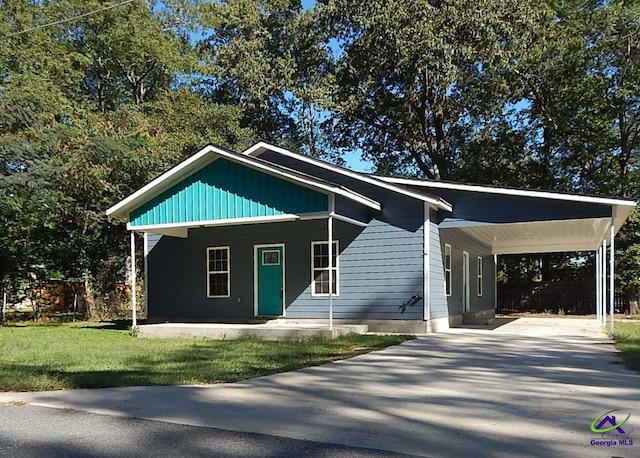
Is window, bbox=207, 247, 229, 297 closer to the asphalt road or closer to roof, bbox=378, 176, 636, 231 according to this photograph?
roof, bbox=378, 176, 636, 231

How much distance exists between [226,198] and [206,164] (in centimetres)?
98

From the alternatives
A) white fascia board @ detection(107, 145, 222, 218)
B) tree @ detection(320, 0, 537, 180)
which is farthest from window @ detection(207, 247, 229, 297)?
tree @ detection(320, 0, 537, 180)

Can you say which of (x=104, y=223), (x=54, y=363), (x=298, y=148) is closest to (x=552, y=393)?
(x=54, y=363)

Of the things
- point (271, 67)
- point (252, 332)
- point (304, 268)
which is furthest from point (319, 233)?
point (271, 67)

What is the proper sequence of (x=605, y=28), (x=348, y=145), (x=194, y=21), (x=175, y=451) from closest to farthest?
(x=175, y=451)
(x=605, y=28)
(x=348, y=145)
(x=194, y=21)

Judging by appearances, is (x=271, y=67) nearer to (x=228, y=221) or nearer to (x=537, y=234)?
(x=537, y=234)

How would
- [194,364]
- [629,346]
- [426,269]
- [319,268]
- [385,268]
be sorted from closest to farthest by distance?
[194,364] → [629,346] → [426,269] → [385,268] → [319,268]

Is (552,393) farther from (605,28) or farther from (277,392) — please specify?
(605,28)

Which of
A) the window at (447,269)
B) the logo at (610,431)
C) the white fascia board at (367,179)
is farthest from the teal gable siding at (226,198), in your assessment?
the logo at (610,431)

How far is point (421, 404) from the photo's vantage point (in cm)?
543

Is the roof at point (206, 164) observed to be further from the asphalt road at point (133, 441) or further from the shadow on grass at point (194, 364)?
the asphalt road at point (133, 441)

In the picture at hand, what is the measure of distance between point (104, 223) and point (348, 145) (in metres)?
13.5

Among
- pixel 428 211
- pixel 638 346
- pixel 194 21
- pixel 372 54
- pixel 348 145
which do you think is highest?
pixel 194 21

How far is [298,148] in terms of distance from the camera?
30.3 m
